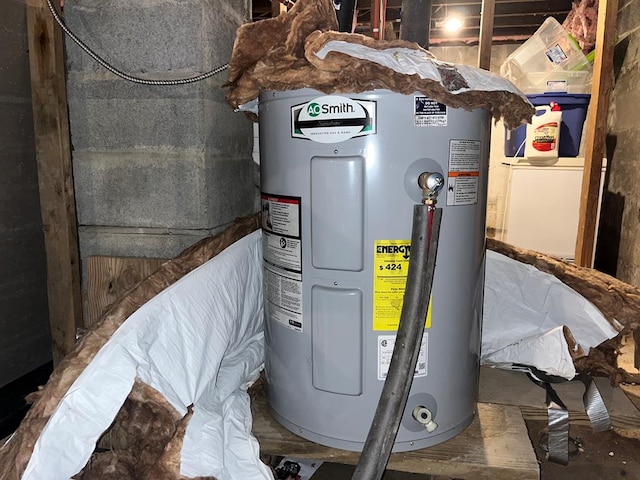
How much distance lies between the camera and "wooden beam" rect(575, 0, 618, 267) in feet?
7.09

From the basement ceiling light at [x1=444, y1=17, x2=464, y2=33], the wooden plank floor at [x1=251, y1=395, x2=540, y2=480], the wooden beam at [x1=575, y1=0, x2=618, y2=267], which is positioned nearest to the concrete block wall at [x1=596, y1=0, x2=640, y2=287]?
the wooden beam at [x1=575, y1=0, x2=618, y2=267]

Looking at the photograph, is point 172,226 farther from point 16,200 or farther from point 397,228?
point 397,228

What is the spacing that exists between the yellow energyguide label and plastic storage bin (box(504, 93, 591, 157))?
6.66 feet

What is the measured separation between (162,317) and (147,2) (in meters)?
0.80

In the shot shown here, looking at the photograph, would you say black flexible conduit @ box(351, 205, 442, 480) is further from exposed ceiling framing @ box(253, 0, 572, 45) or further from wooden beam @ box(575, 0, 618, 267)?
exposed ceiling framing @ box(253, 0, 572, 45)

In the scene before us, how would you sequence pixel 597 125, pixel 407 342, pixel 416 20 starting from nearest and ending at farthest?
pixel 407 342 → pixel 416 20 → pixel 597 125

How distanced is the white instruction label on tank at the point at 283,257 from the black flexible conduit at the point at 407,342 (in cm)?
25

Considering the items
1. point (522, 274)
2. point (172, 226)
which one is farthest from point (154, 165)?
point (522, 274)

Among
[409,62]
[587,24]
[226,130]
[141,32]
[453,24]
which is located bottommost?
[226,130]

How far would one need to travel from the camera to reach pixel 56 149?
1305 mm

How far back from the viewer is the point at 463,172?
101 cm

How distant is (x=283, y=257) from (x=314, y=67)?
0.39 m

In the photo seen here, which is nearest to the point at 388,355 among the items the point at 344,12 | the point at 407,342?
the point at 407,342

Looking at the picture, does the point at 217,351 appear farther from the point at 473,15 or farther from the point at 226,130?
the point at 473,15
